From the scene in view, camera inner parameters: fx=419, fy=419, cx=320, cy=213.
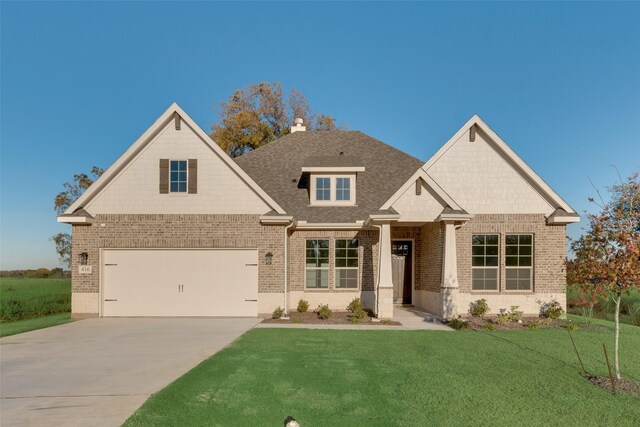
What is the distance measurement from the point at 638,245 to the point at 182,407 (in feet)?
24.2

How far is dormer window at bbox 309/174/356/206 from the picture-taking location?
55.4 feet

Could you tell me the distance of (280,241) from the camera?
14.8 m

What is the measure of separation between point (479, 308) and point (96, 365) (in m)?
12.0

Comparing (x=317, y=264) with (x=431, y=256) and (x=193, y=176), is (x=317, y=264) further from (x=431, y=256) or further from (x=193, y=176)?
(x=193, y=176)

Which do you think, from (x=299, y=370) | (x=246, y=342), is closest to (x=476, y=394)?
(x=299, y=370)

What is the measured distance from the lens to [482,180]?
51.2 feet

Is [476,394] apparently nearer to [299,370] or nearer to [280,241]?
[299,370]

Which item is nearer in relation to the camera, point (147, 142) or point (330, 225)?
point (147, 142)

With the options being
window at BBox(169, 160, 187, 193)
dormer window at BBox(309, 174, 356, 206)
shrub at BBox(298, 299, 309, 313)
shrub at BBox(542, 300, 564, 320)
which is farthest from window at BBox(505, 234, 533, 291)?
window at BBox(169, 160, 187, 193)

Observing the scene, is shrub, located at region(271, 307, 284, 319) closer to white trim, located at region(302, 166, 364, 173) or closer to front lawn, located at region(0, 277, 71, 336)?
white trim, located at region(302, 166, 364, 173)

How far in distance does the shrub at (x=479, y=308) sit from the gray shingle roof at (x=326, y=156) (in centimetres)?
511

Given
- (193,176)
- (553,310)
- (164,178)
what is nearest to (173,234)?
(164,178)

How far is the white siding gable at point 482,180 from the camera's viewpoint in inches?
609

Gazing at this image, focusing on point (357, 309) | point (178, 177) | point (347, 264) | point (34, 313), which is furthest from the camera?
point (34, 313)
